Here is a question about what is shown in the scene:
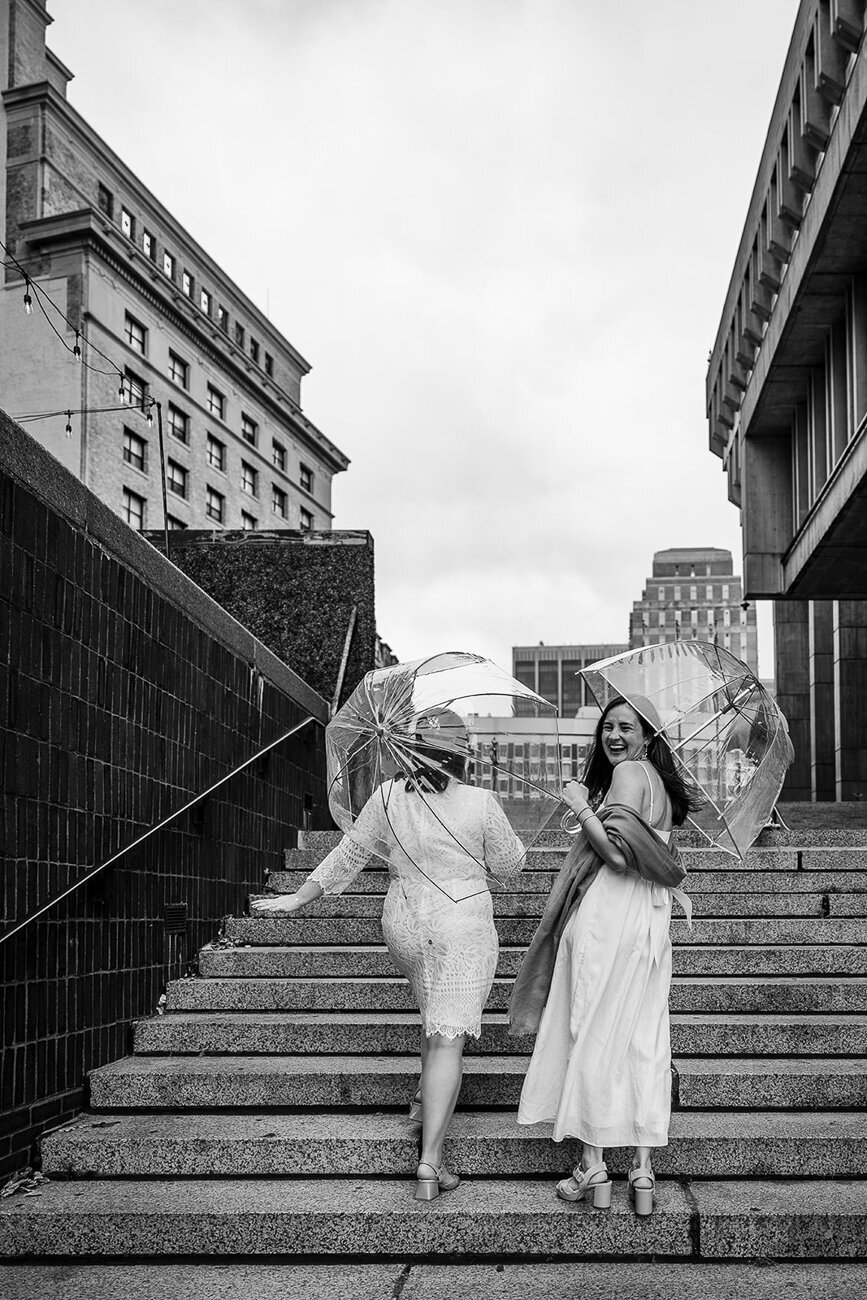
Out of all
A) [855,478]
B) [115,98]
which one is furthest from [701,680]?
[115,98]

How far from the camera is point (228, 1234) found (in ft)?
14.6

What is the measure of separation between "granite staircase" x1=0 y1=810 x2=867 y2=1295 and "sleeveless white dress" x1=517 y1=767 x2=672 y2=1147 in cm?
32

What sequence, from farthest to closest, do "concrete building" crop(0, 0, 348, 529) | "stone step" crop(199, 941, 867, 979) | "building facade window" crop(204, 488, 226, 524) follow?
"building facade window" crop(204, 488, 226, 524)
"concrete building" crop(0, 0, 348, 529)
"stone step" crop(199, 941, 867, 979)

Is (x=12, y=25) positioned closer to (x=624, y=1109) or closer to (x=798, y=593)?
(x=798, y=593)

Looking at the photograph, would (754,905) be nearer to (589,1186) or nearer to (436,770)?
(589,1186)

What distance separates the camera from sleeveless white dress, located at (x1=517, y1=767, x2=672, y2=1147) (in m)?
4.43

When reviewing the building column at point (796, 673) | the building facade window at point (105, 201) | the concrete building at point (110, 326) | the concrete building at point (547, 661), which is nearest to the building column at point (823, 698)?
the building column at point (796, 673)

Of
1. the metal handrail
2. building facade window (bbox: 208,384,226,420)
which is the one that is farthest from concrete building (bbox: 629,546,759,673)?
the metal handrail

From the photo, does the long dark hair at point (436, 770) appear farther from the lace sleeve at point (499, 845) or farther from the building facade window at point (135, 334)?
the building facade window at point (135, 334)

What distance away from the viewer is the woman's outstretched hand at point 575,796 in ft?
15.0

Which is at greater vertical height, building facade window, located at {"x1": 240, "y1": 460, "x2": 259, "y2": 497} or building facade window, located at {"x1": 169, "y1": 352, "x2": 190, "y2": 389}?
building facade window, located at {"x1": 169, "y1": 352, "x2": 190, "y2": 389}

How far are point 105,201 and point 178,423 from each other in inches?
298

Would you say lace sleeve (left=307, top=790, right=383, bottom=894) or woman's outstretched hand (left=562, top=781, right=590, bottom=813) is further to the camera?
lace sleeve (left=307, top=790, right=383, bottom=894)

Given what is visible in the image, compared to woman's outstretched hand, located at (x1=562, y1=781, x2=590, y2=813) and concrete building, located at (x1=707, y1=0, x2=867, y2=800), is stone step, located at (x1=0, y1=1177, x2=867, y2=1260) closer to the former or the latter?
woman's outstretched hand, located at (x1=562, y1=781, x2=590, y2=813)
